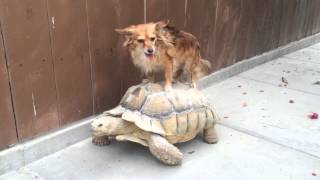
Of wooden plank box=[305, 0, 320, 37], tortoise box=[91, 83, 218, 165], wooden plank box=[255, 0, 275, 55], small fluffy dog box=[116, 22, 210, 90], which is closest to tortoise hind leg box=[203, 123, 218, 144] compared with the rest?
tortoise box=[91, 83, 218, 165]

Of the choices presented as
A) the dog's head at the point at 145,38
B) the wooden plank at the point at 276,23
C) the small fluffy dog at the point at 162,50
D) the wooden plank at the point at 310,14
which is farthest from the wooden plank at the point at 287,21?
the dog's head at the point at 145,38

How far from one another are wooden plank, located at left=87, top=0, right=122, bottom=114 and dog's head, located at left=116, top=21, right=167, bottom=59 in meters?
0.42

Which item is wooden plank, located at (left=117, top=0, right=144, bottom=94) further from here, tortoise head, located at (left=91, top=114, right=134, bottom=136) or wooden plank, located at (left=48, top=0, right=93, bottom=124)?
tortoise head, located at (left=91, top=114, right=134, bottom=136)

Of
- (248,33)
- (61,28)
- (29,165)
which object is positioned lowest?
(29,165)

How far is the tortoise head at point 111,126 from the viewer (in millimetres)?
3082

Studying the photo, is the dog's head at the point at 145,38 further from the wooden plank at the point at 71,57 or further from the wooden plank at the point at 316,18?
the wooden plank at the point at 316,18

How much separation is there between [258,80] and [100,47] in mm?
2354

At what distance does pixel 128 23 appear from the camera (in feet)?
11.8

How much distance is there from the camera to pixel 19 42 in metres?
2.84

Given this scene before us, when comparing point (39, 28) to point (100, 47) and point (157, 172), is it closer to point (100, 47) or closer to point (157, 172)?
point (100, 47)

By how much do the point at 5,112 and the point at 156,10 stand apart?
5.65 ft

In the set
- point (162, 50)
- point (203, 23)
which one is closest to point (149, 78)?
point (162, 50)

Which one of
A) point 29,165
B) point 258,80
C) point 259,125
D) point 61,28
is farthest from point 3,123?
point 258,80

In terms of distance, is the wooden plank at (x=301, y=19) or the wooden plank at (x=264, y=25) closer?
the wooden plank at (x=264, y=25)
